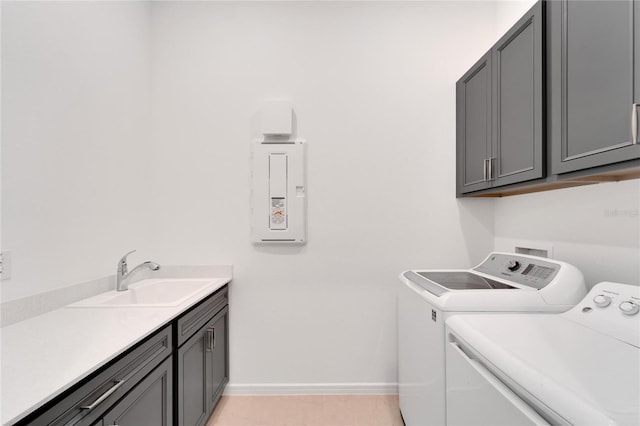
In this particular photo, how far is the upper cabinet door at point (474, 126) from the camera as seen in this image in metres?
1.83

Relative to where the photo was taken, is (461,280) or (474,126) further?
(474,126)

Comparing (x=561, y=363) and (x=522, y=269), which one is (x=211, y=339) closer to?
(x=561, y=363)

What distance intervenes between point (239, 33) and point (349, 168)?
50.6 inches

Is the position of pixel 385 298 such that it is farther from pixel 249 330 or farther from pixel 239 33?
pixel 239 33

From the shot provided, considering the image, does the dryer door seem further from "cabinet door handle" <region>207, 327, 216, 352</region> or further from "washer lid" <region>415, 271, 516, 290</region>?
"cabinet door handle" <region>207, 327, 216, 352</region>

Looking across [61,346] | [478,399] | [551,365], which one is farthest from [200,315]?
[551,365]

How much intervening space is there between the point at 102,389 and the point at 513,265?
6.34 feet

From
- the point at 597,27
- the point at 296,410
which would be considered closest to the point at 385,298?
the point at 296,410

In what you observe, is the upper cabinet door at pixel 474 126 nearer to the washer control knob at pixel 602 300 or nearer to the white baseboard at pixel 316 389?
the washer control knob at pixel 602 300

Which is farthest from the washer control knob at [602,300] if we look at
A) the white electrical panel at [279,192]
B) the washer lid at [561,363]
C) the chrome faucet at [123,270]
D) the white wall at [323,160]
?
the chrome faucet at [123,270]

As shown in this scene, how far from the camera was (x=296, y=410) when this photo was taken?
2.06 meters

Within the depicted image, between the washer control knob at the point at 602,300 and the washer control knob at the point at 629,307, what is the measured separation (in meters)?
0.04

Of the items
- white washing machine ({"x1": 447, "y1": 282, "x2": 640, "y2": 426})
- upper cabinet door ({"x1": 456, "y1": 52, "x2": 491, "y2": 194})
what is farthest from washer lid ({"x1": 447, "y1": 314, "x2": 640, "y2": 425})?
upper cabinet door ({"x1": 456, "y1": 52, "x2": 491, "y2": 194})

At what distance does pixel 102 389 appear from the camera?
946 millimetres
